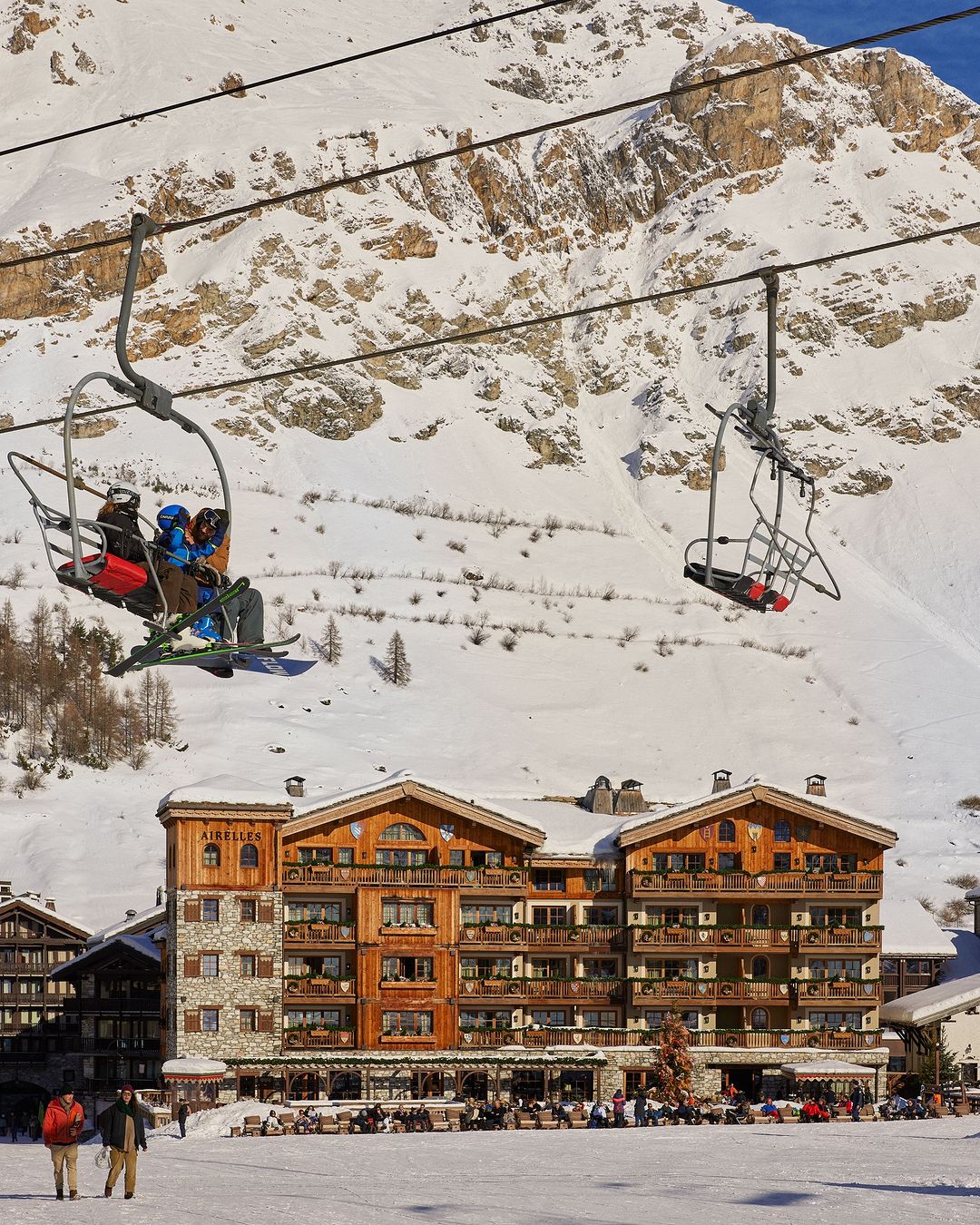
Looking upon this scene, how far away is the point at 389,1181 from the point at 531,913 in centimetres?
3504

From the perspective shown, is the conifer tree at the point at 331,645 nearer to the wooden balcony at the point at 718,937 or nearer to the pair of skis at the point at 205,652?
the wooden balcony at the point at 718,937

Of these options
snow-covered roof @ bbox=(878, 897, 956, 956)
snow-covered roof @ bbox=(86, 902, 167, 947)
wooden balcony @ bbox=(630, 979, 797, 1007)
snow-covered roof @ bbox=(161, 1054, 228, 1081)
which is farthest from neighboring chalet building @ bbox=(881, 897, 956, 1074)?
snow-covered roof @ bbox=(86, 902, 167, 947)

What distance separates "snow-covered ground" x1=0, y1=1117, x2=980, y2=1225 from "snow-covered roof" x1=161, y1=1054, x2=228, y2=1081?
13.6 metres

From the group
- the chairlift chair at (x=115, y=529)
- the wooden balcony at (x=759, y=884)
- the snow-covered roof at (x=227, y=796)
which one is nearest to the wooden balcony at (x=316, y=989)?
the snow-covered roof at (x=227, y=796)

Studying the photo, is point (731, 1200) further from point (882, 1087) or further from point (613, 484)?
point (613, 484)

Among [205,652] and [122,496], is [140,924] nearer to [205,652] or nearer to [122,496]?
[205,652]

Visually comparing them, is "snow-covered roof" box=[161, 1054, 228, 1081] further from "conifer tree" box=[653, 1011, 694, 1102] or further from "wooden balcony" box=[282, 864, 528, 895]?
A: "conifer tree" box=[653, 1011, 694, 1102]

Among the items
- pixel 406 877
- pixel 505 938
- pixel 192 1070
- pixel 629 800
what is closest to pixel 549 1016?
pixel 505 938

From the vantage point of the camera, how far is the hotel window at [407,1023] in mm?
62531

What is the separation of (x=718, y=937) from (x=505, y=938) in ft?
23.4

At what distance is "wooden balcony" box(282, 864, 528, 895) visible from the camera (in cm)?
6231

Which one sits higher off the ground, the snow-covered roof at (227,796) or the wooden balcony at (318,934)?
the snow-covered roof at (227,796)

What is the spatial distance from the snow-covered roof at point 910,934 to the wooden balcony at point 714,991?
7180 mm

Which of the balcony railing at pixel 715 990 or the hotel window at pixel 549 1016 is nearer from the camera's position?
the balcony railing at pixel 715 990
